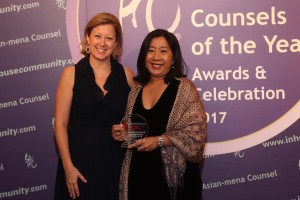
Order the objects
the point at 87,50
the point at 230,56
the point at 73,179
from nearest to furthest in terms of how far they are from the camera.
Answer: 1. the point at 73,179
2. the point at 87,50
3. the point at 230,56

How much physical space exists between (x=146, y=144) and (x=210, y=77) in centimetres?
111

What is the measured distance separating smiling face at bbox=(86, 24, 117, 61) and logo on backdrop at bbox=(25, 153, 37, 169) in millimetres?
1170

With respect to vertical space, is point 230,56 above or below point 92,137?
above

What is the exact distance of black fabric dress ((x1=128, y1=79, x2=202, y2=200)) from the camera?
272 cm

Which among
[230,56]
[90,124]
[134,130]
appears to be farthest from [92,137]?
[230,56]

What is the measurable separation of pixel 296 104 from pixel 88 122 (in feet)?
5.39

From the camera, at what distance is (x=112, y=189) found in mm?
2871

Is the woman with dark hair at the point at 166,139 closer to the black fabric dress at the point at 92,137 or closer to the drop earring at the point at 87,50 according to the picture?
the black fabric dress at the point at 92,137

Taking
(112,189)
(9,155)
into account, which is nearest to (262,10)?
(112,189)

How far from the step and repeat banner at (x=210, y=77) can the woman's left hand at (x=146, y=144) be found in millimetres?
1010

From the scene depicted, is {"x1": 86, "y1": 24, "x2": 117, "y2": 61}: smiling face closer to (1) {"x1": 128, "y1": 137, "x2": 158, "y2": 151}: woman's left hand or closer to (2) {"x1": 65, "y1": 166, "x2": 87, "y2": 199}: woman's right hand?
(1) {"x1": 128, "y1": 137, "x2": 158, "y2": 151}: woman's left hand

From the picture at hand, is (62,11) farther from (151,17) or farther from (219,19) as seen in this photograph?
(219,19)

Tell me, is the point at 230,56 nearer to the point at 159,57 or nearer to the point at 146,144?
the point at 159,57

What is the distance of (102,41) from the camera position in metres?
2.84
